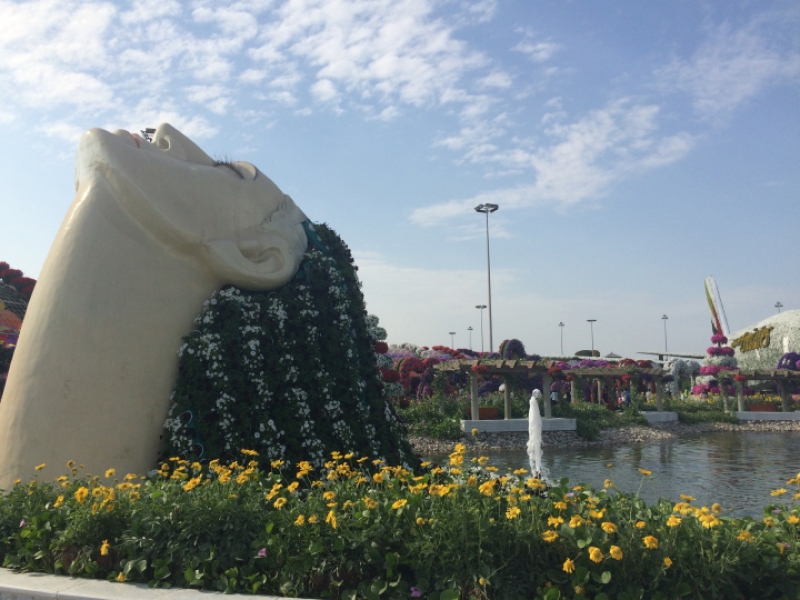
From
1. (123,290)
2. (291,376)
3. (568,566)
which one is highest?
(123,290)

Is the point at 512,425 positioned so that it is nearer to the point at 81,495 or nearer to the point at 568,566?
the point at 81,495

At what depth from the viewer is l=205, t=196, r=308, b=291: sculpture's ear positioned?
23.4ft

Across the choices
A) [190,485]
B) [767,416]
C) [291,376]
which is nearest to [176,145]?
[291,376]

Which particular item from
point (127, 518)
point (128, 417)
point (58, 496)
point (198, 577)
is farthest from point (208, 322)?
point (198, 577)

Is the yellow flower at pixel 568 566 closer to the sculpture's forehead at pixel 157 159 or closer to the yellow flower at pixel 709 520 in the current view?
the yellow flower at pixel 709 520

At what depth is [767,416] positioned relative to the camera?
90.8 feet

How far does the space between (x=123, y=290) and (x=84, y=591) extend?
339cm

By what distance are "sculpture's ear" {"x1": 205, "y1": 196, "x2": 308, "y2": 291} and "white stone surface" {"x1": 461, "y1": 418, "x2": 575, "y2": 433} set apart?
1326 cm

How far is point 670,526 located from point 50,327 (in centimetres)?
552

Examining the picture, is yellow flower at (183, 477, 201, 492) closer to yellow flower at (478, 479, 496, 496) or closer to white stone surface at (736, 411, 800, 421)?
yellow flower at (478, 479, 496, 496)

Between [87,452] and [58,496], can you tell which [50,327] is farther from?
[58,496]

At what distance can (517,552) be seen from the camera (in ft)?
11.8

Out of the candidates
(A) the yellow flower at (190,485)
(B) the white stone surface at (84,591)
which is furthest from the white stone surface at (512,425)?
(B) the white stone surface at (84,591)

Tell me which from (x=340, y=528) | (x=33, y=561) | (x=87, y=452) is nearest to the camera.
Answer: (x=340, y=528)
